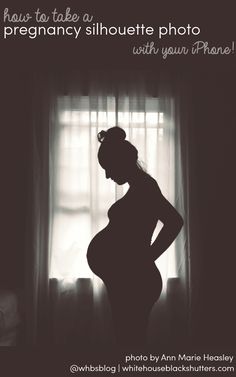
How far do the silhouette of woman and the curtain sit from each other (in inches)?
84.2

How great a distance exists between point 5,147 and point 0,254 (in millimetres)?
940

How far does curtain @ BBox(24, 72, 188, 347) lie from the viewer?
308 centimetres

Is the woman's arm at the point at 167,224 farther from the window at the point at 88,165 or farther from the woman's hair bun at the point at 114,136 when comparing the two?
the window at the point at 88,165

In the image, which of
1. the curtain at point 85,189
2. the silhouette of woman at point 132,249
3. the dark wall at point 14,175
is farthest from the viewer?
the dark wall at point 14,175

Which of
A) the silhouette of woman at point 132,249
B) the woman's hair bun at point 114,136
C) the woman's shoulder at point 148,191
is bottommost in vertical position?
the silhouette of woman at point 132,249

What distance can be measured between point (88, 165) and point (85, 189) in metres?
0.21

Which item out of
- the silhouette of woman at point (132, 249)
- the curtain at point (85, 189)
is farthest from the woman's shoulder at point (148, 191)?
the curtain at point (85, 189)

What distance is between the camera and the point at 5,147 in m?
3.27

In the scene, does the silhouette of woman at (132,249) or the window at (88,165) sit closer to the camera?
the silhouette of woman at (132,249)

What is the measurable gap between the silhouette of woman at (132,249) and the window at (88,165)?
2154mm

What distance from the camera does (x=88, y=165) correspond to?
3.19m

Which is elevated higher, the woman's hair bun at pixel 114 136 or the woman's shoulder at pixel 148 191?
the woman's hair bun at pixel 114 136

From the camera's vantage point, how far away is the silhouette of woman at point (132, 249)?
0.93 meters

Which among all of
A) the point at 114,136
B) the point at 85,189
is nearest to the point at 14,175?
the point at 85,189
